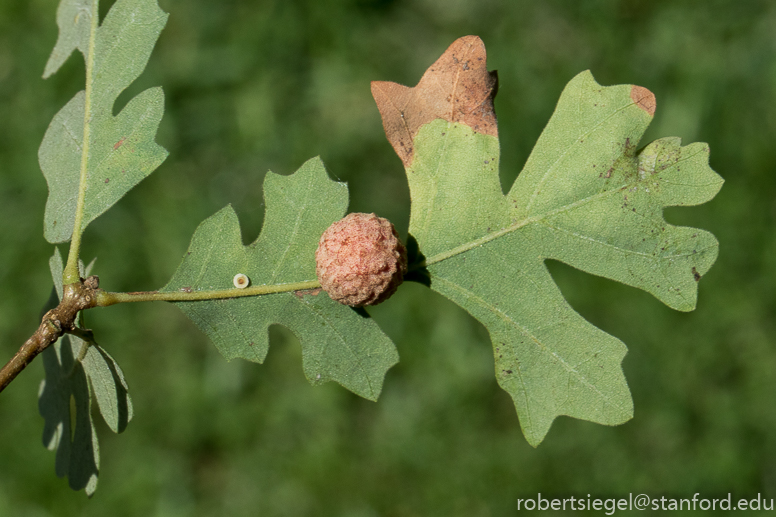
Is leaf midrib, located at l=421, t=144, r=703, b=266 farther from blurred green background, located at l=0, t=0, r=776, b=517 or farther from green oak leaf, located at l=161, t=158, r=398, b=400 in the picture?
blurred green background, located at l=0, t=0, r=776, b=517

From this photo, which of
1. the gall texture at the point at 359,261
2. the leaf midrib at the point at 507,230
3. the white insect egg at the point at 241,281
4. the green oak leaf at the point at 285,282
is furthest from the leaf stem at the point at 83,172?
the leaf midrib at the point at 507,230

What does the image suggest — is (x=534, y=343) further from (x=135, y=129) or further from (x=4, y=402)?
(x=4, y=402)

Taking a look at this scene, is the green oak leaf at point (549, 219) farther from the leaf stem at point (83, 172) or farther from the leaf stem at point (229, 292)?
the leaf stem at point (83, 172)

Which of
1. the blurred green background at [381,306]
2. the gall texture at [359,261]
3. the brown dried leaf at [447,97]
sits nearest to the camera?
the gall texture at [359,261]

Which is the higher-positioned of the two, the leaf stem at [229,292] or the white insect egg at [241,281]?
the white insect egg at [241,281]

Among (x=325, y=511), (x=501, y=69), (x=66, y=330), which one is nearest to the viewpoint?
(x=66, y=330)

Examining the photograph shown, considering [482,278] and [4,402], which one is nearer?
[482,278]

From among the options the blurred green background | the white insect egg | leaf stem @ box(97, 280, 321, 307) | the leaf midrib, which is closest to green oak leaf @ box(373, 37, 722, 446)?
the leaf midrib

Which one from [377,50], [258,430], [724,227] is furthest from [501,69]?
[258,430]
